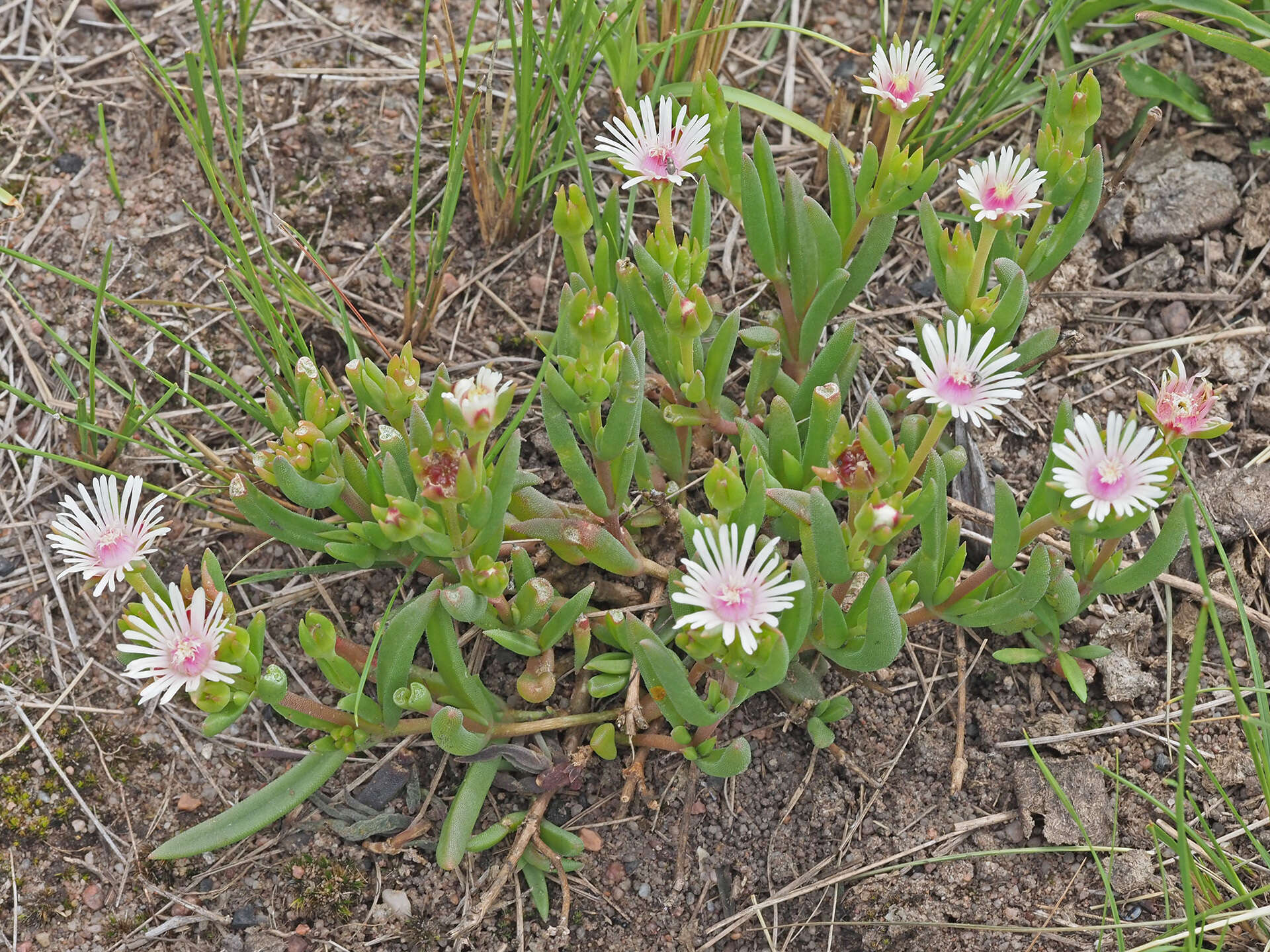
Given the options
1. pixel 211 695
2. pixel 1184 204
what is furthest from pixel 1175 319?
pixel 211 695

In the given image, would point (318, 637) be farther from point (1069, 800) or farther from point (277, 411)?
point (1069, 800)

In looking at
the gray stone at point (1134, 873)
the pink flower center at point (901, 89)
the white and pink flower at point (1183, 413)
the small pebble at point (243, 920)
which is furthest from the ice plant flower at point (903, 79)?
the small pebble at point (243, 920)

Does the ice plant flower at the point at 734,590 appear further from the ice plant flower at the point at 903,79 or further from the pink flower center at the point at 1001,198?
the ice plant flower at the point at 903,79

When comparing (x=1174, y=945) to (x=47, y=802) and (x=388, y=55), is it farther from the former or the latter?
(x=388, y=55)

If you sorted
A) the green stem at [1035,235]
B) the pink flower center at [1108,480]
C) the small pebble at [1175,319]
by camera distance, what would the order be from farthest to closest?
the small pebble at [1175,319]
the green stem at [1035,235]
the pink flower center at [1108,480]

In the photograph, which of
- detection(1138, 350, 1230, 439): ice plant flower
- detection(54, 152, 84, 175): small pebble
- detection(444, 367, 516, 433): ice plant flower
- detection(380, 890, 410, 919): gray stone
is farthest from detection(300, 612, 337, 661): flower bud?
detection(54, 152, 84, 175): small pebble
